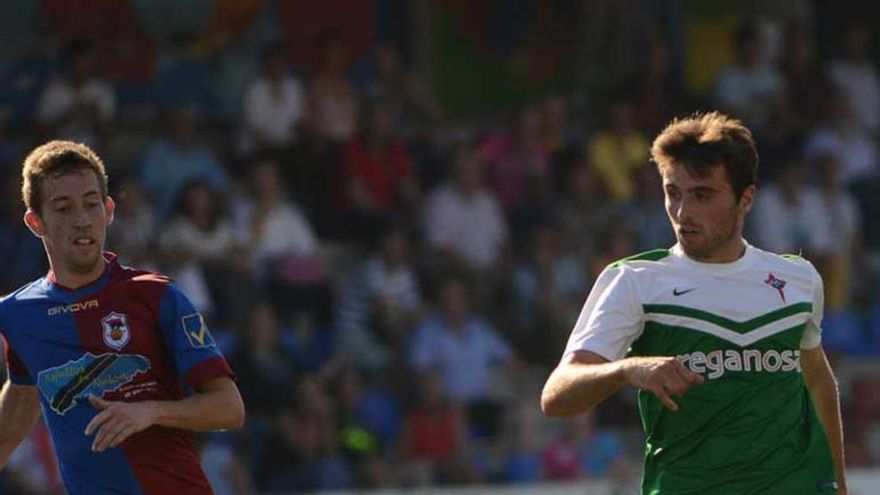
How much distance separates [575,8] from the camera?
18.2 meters

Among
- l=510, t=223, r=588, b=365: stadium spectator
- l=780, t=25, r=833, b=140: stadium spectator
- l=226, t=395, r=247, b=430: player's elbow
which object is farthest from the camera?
l=780, t=25, r=833, b=140: stadium spectator

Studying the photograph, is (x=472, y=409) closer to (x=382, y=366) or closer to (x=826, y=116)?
(x=382, y=366)

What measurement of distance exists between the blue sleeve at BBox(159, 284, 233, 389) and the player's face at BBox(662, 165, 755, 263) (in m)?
1.43

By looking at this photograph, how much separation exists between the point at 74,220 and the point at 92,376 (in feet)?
1.54

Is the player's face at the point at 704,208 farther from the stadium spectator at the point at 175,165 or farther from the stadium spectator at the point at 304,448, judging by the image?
the stadium spectator at the point at 175,165

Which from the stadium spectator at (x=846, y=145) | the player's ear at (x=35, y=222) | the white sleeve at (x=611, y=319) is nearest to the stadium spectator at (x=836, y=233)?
the stadium spectator at (x=846, y=145)

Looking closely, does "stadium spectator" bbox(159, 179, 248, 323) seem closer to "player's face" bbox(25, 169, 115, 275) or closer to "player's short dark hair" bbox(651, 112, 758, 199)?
"player's face" bbox(25, 169, 115, 275)

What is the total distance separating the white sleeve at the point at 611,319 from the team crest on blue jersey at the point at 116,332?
4.31 feet

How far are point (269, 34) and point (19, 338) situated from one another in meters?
10.8

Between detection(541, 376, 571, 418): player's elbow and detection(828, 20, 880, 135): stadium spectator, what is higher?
detection(828, 20, 880, 135): stadium spectator

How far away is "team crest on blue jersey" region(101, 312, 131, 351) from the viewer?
19.2ft

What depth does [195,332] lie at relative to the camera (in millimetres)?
5875

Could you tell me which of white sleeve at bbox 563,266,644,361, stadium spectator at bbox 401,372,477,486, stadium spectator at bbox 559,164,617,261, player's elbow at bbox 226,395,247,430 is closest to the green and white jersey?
white sleeve at bbox 563,266,644,361

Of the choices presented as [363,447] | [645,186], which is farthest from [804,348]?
[645,186]
